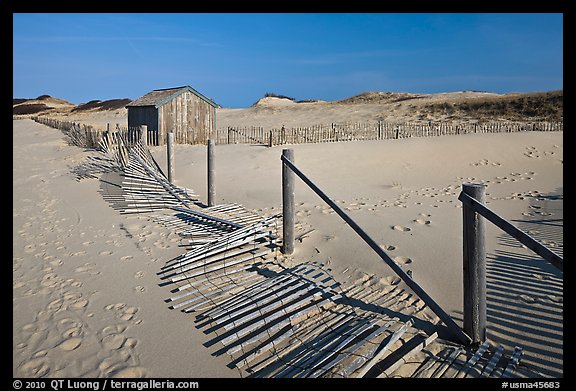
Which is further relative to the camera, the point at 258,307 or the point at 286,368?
the point at 258,307

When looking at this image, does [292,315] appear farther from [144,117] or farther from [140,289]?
[144,117]

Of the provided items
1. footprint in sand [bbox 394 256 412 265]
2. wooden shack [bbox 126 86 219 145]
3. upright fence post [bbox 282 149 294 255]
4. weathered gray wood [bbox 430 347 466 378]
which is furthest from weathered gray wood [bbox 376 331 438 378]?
wooden shack [bbox 126 86 219 145]

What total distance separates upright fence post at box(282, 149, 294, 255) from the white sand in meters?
0.20

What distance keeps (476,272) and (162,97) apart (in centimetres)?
1783

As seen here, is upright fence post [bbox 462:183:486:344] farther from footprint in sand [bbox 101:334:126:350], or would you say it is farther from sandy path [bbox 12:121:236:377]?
footprint in sand [bbox 101:334:126:350]

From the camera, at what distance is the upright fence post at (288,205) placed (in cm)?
496

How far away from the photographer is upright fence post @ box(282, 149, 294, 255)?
4.96 m

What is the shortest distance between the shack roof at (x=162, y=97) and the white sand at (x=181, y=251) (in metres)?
7.18

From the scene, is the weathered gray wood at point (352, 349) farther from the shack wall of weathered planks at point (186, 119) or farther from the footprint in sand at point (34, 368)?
the shack wall of weathered planks at point (186, 119)

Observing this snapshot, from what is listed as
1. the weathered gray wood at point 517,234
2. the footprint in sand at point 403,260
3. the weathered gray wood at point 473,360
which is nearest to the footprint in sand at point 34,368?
the weathered gray wood at point 473,360
